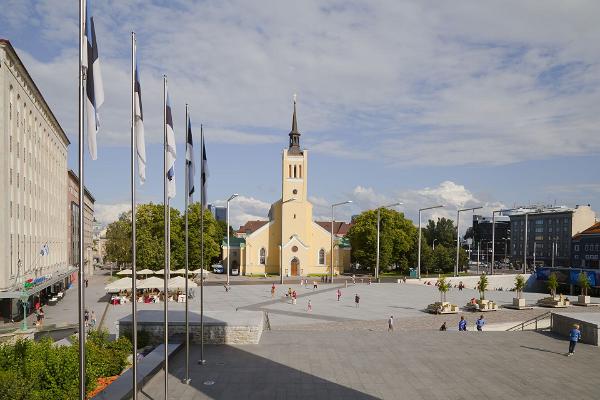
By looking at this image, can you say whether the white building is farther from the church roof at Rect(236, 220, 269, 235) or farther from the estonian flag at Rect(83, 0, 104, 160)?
the church roof at Rect(236, 220, 269, 235)

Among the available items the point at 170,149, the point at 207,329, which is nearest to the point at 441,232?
the point at 207,329

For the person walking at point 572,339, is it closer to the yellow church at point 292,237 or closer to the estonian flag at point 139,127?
the estonian flag at point 139,127

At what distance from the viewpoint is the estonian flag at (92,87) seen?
914cm

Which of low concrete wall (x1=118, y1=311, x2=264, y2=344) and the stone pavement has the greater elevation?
low concrete wall (x1=118, y1=311, x2=264, y2=344)

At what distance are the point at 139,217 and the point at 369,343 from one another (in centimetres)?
6165

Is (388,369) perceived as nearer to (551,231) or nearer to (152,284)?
(152,284)

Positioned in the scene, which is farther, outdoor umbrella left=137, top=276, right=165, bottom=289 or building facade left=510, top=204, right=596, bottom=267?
building facade left=510, top=204, right=596, bottom=267

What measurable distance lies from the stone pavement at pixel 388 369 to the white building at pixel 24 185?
20.5m

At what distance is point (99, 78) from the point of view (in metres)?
9.48

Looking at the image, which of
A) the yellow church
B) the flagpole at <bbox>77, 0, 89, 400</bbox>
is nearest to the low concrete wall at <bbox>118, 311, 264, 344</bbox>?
the flagpole at <bbox>77, 0, 89, 400</bbox>

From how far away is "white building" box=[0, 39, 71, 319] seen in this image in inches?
1302

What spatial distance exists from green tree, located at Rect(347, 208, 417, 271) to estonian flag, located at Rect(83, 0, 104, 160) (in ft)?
241

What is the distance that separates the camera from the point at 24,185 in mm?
39625

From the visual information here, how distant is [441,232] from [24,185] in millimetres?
102448
